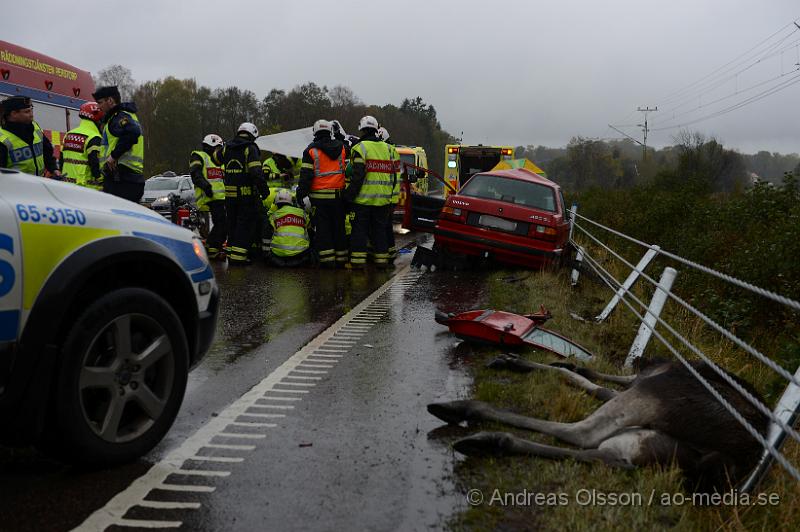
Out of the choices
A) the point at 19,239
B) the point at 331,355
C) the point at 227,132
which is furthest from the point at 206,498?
the point at 227,132

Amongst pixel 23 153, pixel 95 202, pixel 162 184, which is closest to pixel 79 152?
pixel 23 153

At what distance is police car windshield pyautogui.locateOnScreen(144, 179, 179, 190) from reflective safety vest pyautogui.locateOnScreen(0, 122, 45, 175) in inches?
635

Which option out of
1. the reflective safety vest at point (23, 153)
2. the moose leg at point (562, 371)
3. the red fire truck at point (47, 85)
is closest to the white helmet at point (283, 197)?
the red fire truck at point (47, 85)

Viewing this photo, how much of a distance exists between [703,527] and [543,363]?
2.54 meters

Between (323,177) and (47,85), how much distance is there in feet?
16.2

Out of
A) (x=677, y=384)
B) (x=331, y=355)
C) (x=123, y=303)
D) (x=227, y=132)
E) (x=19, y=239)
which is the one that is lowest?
(x=331, y=355)

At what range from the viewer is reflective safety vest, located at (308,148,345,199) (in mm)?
11562

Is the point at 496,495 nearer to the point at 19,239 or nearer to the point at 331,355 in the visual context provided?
the point at 19,239

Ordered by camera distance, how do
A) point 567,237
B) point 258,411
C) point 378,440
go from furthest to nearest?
point 567,237 → point 258,411 → point 378,440

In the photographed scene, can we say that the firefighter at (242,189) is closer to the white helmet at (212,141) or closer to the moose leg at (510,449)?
the white helmet at (212,141)

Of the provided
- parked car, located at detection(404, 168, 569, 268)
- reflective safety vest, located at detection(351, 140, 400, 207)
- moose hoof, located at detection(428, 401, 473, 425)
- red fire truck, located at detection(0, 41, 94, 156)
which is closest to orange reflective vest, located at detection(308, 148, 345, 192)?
reflective safety vest, located at detection(351, 140, 400, 207)

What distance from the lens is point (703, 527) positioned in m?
2.96

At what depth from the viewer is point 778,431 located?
3064 millimetres

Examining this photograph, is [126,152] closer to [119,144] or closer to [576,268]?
[119,144]
